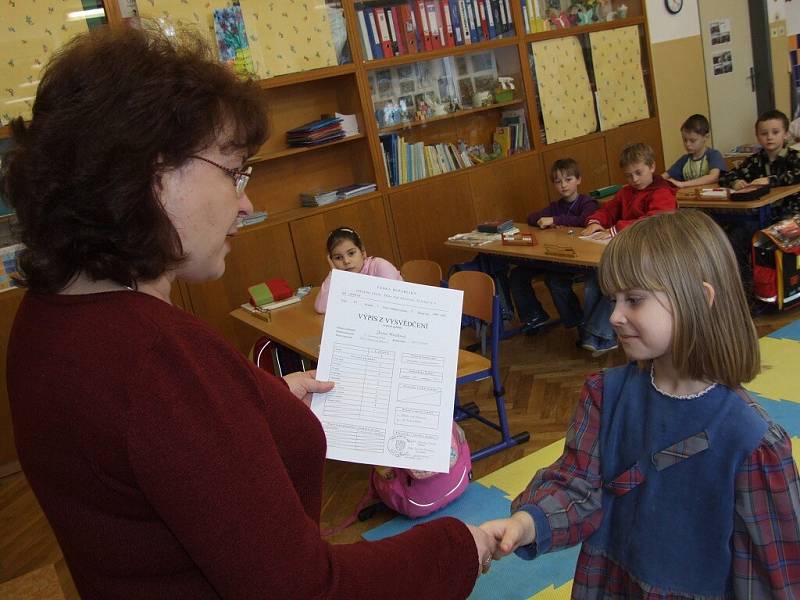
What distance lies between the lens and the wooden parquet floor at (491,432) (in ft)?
10.7

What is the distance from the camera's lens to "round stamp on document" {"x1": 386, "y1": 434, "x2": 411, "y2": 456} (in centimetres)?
149

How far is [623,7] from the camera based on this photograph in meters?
6.44

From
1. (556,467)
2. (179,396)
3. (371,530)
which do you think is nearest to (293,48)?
(371,530)

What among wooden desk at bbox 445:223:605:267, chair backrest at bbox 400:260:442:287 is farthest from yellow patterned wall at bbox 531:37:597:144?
chair backrest at bbox 400:260:442:287

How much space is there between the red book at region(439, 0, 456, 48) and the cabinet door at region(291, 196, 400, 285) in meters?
1.32

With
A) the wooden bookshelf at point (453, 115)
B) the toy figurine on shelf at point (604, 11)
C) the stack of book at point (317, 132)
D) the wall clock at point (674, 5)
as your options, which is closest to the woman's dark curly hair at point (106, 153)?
the stack of book at point (317, 132)

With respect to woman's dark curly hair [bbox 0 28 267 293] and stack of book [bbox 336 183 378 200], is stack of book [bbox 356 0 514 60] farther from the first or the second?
woman's dark curly hair [bbox 0 28 267 293]

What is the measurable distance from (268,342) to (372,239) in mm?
1564

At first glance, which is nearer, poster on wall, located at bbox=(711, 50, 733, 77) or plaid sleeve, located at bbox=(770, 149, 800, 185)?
plaid sleeve, located at bbox=(770, 149, 800, 185)

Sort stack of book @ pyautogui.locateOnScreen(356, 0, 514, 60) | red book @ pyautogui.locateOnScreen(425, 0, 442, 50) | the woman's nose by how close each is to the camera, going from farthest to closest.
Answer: red book @ pyautogui.locateOnScreen(425, 0, 442, 50), stack of book @ pyautogui.locateOnScreen(356, 0, 514, 60), the woman's nose

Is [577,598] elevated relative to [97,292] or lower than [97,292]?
lower

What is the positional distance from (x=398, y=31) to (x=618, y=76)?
218 cm

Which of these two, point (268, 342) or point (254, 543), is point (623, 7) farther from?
point (254, 543)

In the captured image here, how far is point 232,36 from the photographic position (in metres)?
4.64
